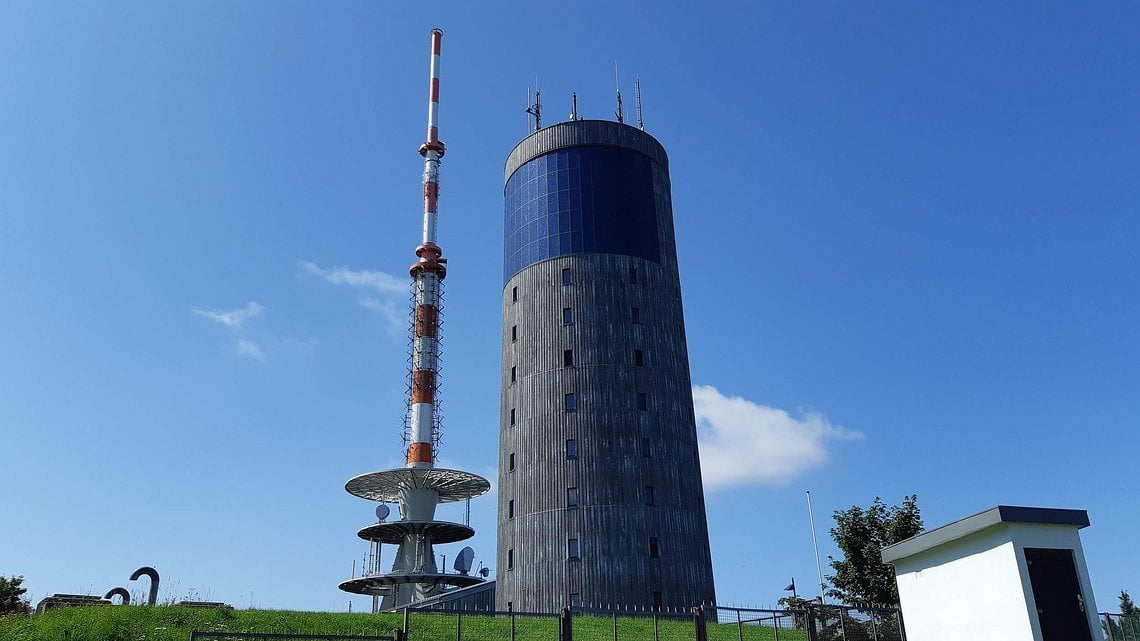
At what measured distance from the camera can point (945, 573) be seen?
805 inches

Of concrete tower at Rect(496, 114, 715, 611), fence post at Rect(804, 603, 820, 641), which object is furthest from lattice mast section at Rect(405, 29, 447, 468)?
fence post at Rect(804, 603, 820, 641)

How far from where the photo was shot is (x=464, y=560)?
55562 millimetres

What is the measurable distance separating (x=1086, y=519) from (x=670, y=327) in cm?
3019

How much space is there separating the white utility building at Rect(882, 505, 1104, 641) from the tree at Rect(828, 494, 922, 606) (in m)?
16.2

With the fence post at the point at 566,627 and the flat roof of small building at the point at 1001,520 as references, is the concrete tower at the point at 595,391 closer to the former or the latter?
the fence post at the point at 566,627

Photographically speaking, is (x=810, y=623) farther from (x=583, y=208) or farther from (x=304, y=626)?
(x=583, y=208)

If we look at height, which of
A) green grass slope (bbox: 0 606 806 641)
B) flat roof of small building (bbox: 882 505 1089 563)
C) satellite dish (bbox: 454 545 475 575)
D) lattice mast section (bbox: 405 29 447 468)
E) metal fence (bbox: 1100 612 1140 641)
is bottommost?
metal fence (bbox: 1100 612 1140 641)

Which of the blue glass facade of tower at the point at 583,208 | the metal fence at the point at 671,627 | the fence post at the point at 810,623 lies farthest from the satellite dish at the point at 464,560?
the fence post at the point at 810,623

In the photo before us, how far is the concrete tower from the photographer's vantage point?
4262 centimetres

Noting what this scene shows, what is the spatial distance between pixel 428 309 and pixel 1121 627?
156 feet

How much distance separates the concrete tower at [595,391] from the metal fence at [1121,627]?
914 inches

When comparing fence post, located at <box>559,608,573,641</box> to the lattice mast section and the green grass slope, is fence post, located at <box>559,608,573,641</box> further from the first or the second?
the lattice mast section

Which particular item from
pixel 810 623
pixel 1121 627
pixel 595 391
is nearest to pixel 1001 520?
pixel 1121 627

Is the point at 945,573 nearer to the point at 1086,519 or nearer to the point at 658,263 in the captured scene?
the point at 1086,519
